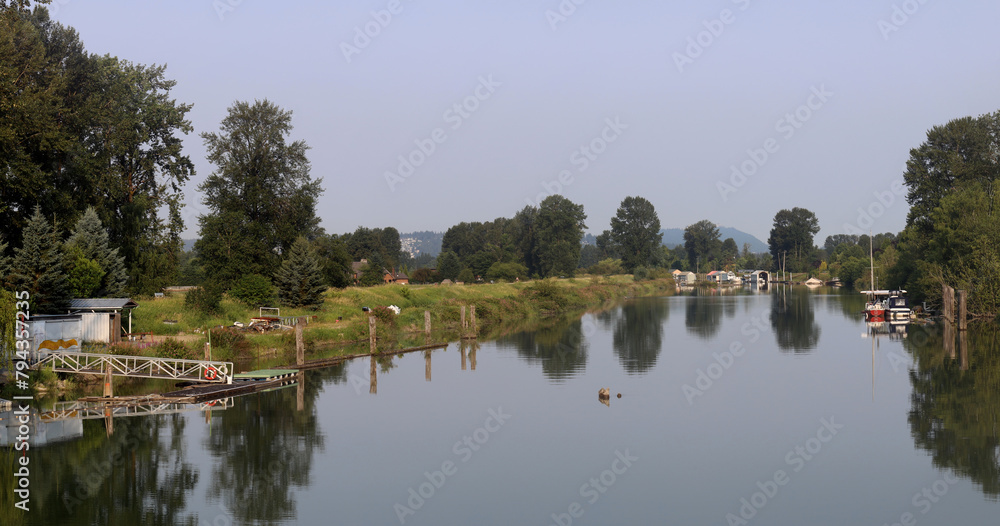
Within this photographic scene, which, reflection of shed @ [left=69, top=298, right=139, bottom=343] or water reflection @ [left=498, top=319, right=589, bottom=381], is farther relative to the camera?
water reflection @ [left=498, top=319, right=589, bottom=381]

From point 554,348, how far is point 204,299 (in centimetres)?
2204

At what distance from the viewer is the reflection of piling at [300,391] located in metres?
33.2

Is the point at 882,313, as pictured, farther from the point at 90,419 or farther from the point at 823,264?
the point at 823,264

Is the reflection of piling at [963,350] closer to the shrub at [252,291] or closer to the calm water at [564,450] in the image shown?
the calm water at [564,450]

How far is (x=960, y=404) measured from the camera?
32.2 metres

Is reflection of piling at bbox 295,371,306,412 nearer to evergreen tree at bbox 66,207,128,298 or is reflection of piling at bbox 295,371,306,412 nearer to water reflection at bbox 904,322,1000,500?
evergreen tree at bbox 66,207,128,298

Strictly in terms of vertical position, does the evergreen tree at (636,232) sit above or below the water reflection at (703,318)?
above

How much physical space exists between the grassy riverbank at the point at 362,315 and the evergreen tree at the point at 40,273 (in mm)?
4126

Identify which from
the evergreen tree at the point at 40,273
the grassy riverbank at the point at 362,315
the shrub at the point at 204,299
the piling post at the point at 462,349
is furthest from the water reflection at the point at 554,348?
the evergreen tree at the point at 40,273

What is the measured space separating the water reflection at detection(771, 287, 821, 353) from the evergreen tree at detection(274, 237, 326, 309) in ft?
104

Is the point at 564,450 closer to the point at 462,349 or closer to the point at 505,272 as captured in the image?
the point at 462,349

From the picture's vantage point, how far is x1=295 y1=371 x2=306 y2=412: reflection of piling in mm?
33241

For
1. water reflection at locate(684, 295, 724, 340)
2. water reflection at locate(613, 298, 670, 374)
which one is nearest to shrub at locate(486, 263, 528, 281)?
water reflection at locate(684, 295, 724, 340)

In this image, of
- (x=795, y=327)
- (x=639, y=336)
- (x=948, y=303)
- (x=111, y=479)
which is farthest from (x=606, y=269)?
(x=111, y=479)
